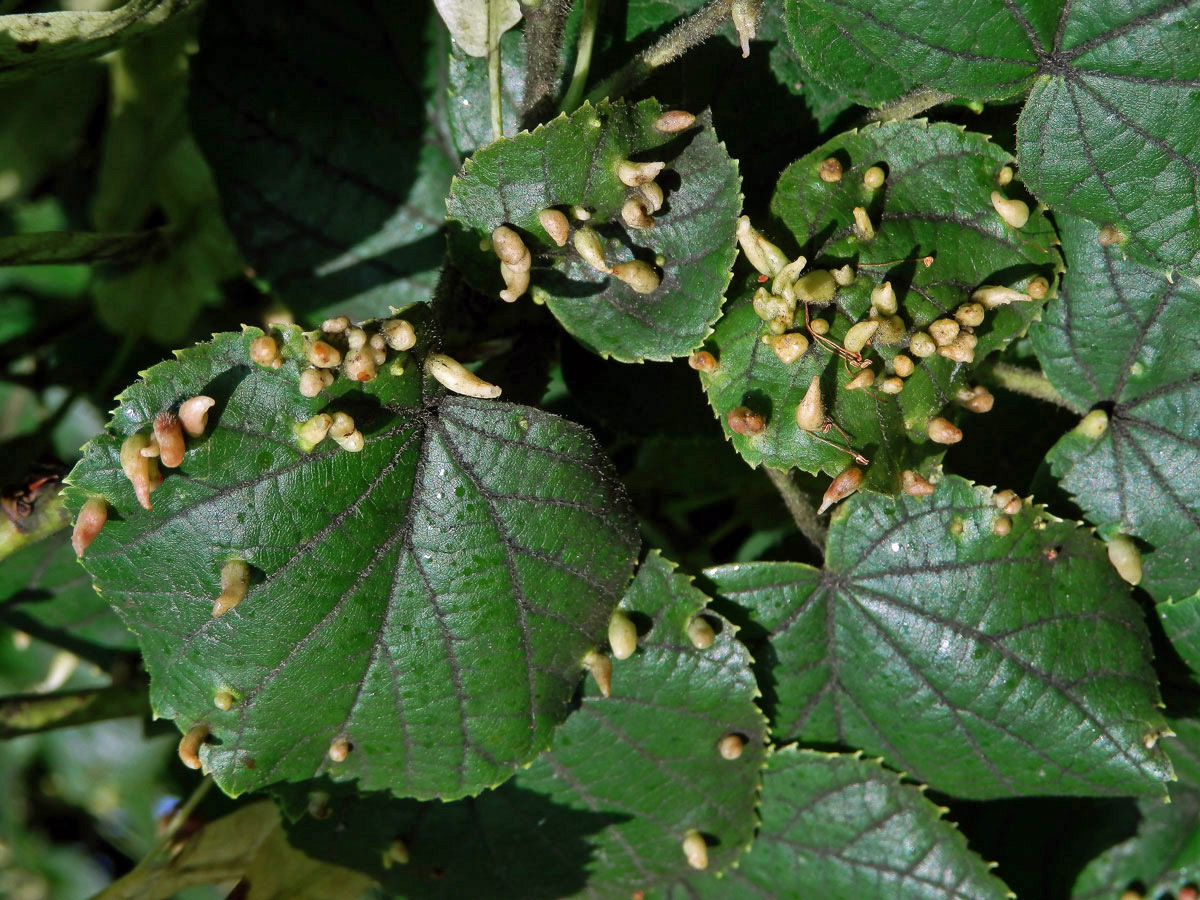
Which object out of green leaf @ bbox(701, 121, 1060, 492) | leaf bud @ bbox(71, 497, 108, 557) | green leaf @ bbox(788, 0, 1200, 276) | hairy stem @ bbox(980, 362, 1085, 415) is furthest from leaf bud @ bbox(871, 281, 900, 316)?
leaf bud @ bbox(71, 497, 108, 557)

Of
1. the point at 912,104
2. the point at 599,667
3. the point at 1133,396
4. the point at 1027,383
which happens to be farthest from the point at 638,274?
the point at 1133,396

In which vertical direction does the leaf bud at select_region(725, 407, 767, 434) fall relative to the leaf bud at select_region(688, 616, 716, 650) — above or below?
above

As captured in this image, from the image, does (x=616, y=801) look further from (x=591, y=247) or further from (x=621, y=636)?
(x=591, y=247)

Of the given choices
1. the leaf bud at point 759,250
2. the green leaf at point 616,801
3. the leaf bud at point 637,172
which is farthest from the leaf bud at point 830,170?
the green leaf at point 616,801

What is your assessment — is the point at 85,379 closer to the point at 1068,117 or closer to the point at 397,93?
the point at 397,93

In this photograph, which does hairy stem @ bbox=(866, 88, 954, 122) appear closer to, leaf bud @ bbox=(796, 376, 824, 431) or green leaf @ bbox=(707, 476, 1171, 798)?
leaf bud @ bbox=(796, 376, 824, 431)

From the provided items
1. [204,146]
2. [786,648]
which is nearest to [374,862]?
[786,648]

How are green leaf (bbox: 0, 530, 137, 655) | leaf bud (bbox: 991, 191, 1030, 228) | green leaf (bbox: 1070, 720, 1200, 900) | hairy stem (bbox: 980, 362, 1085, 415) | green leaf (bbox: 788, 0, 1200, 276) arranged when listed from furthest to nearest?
green leaf (bbox: 0, 530, 137, 655), green leaf (bbox: 1070, 720, 1200, 900), hairy stem (bbox: 980, 362, 1085, 415), leaf bud (bbox: 991, 191, 1030, 228), green leaf (bbox: 788, 0, 1200, 276)
